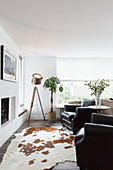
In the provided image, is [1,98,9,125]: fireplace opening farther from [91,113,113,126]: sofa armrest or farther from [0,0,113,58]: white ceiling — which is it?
[91,113,113,126]: sofa armrest

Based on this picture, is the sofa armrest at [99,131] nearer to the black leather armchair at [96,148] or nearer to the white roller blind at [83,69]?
the black leather armchair at [96,148]

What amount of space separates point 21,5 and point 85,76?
13.3ft

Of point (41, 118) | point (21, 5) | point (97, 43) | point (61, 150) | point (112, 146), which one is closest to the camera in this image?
point (112, 146)

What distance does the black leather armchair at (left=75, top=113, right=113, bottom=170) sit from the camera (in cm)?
180

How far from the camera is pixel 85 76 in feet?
19.0

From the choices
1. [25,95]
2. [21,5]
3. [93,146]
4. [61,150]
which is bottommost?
[61,150]

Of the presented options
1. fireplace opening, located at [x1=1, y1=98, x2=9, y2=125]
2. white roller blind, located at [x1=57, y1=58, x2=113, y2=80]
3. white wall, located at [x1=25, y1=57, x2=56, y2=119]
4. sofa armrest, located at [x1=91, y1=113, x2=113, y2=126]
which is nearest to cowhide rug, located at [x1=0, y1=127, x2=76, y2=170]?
fireplace opening, located at [x1=1, y1=98, x2=9, y2=125]

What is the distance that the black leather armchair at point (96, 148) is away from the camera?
71.0 inches

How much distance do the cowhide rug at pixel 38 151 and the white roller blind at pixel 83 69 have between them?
106 inches

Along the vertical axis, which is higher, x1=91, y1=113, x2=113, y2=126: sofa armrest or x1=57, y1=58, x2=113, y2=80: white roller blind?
x1=57, y1=58, x2=113, y2=80: white roller blind

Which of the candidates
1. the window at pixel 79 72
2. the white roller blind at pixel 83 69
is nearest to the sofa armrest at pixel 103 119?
the window at pixel 79 72

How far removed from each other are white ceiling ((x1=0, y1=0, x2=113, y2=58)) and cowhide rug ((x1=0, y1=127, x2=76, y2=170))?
240 cm

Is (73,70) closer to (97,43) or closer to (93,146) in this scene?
(97,43)

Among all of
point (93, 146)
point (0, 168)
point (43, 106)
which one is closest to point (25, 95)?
point (43, 106)
